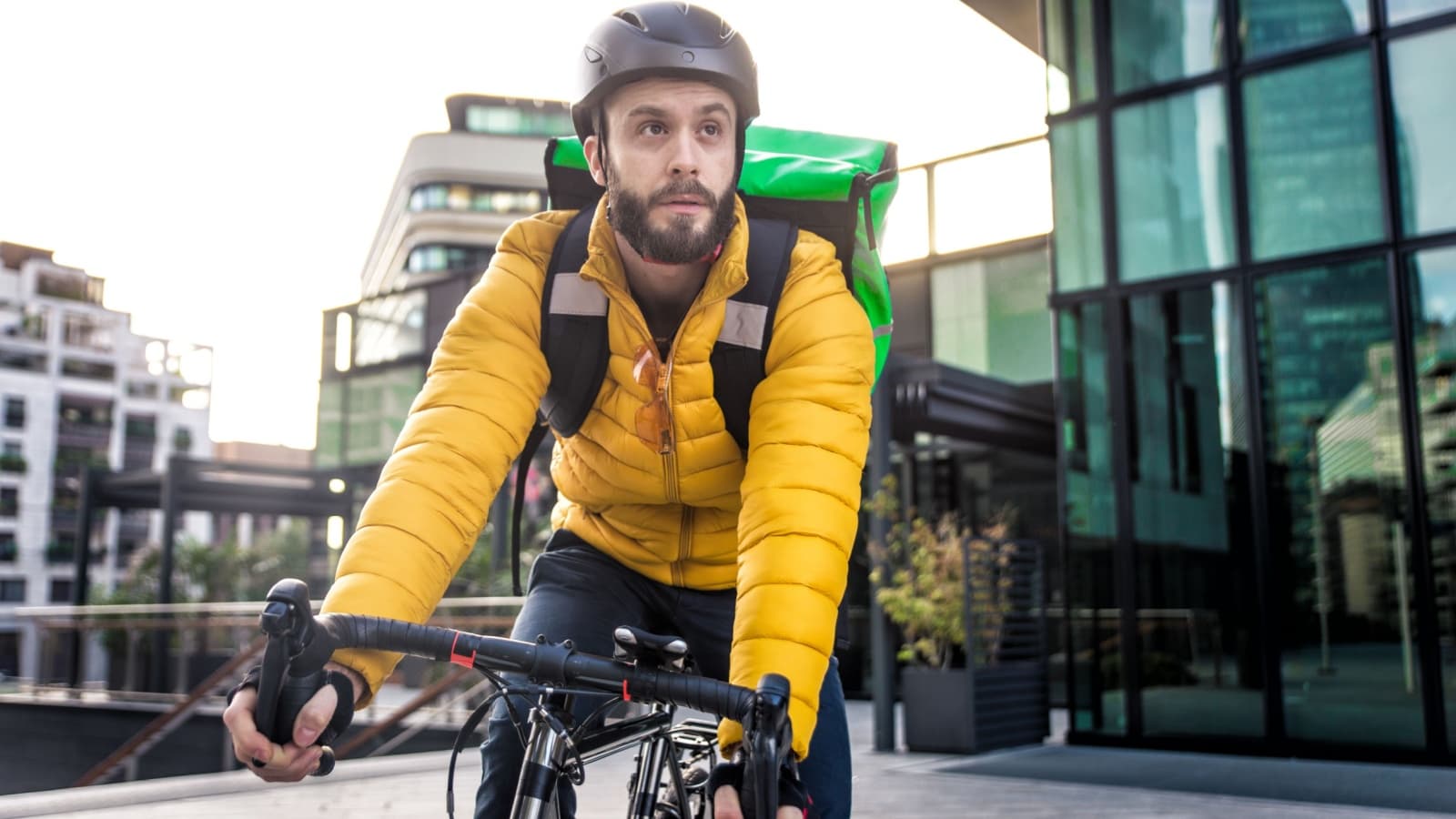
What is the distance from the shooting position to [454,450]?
217cm

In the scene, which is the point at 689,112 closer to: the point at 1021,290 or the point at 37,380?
the point at 1021,290

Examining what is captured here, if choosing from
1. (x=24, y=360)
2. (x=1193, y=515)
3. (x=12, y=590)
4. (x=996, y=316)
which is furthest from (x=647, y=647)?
(x=24, y=360)

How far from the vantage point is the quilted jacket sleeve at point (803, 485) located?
1.96 m

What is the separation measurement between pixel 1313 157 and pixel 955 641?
5.33 metres

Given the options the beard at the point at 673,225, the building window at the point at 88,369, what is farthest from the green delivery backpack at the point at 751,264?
the building window at the point at 88,369

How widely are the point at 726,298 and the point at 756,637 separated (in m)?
0.69

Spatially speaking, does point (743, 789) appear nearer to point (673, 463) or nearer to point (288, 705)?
point (288, 705)

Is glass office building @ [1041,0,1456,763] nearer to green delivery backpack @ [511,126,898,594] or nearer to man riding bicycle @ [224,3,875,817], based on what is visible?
green delivery backpack @ [511,126,898,594]

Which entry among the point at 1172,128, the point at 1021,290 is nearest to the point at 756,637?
the point at 1172,128

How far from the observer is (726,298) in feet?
7.73

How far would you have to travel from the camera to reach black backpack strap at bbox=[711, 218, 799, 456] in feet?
7.68

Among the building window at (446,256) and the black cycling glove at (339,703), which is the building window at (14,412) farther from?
the black cycling glove at (339,703)

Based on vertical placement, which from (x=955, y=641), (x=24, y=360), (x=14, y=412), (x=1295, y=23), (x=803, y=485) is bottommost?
(x=955, y=641)

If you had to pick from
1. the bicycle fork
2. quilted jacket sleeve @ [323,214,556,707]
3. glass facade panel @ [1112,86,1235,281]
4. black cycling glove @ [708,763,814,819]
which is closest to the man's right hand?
quilted jacket sleeve @ [323,214,556,707]
